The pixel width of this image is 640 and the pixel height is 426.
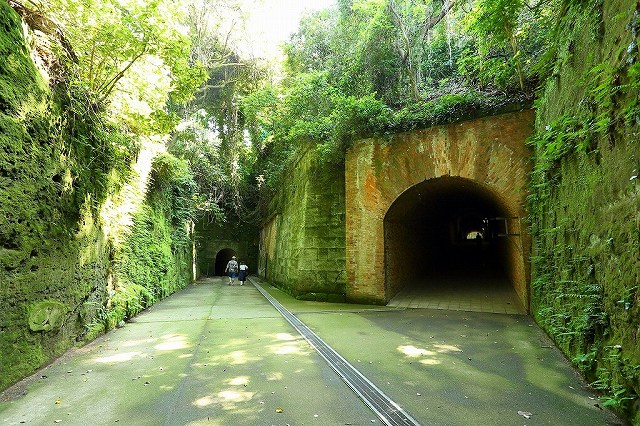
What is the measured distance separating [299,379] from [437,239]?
1031cm

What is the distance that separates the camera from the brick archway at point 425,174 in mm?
7273

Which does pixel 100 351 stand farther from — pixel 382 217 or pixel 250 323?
pixel 382 217

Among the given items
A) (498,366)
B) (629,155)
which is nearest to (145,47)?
(629,155)

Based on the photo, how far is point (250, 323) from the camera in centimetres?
687

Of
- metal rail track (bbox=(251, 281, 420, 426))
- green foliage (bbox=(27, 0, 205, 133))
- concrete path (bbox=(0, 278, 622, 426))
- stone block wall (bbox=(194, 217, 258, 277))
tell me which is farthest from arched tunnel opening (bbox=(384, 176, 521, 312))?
stone block wall (bbox=(194, 217, 258, 277))

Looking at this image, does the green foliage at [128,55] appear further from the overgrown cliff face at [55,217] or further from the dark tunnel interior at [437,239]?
the dark tunnel interior at [437,239]

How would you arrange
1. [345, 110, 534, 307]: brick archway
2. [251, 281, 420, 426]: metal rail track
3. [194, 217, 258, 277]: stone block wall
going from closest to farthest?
1. [251, 281, 420, 426]: metal rail track
2. [345, 110, 534, 307]: brick archway
3. [194, 217, 258, 277]: stone block wall

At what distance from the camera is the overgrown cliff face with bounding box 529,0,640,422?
2.63 m

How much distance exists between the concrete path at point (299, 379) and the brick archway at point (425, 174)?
2.26 metres

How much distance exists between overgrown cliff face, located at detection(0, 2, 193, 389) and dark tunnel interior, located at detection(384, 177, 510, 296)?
6.17m

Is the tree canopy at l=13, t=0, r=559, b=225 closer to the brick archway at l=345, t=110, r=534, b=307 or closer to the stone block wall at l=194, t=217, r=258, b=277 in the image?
the brick archway at l=345, t=110, r=534, b=307

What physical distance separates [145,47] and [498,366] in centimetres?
653

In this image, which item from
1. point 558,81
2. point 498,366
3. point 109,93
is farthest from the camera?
point 109,93

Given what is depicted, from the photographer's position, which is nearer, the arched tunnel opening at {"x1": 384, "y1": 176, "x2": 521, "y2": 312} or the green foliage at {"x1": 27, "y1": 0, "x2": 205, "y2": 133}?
the green foliage at {"x1": 27, "y1": 0, "x2": 205, "y2": 133}
